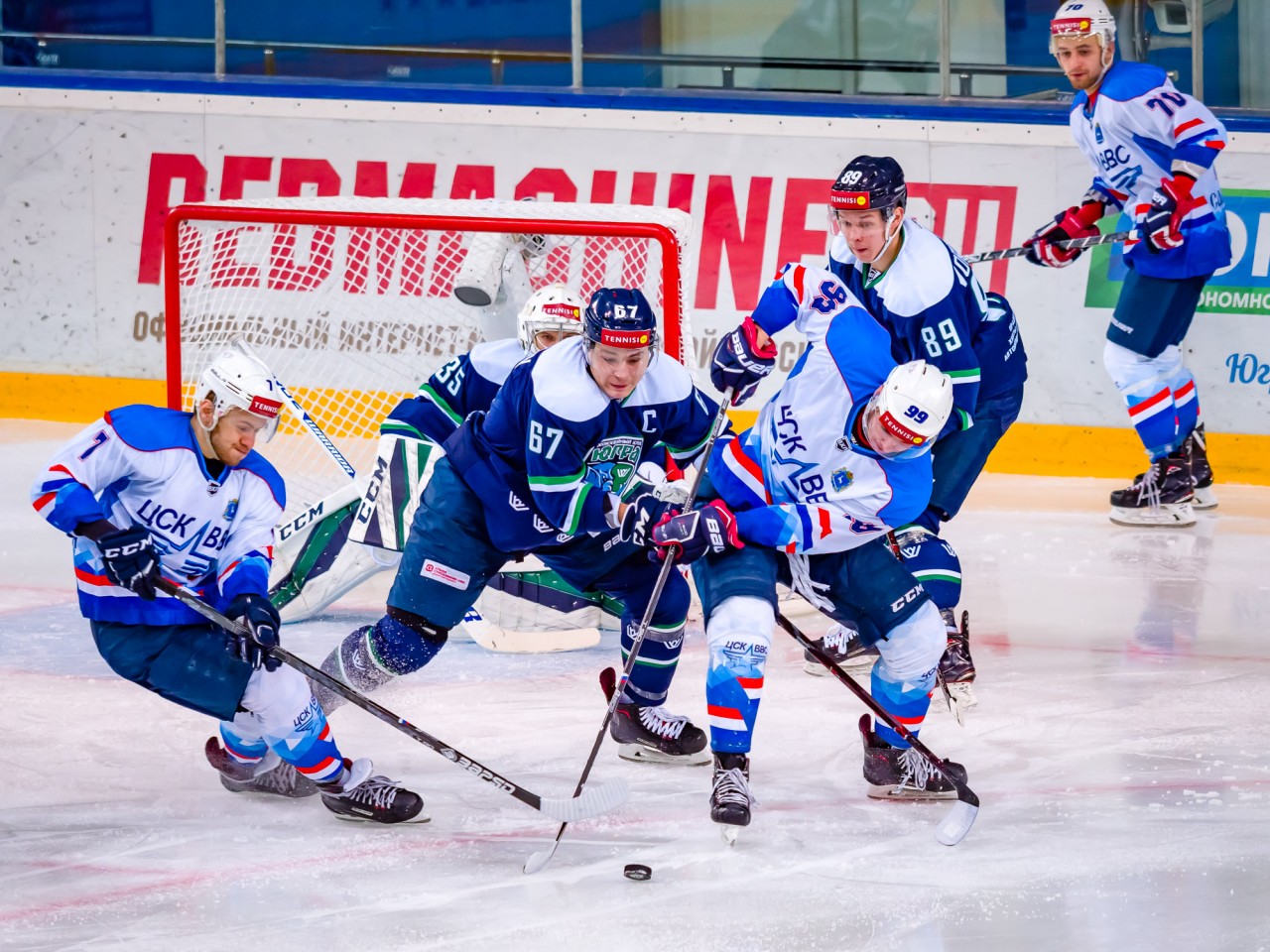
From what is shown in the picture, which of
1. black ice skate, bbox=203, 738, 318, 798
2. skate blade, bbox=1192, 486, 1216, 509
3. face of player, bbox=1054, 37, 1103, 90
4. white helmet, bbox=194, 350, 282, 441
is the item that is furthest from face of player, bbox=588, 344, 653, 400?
skate blade, bbox=1192, 486, 1216, 509

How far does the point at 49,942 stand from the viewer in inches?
103

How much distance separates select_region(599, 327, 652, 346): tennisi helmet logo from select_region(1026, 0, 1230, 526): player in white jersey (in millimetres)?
2421

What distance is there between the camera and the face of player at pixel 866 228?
12.1 feet

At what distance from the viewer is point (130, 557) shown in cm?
281

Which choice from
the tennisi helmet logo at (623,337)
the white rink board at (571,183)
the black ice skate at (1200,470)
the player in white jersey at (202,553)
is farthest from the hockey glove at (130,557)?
the black ice skate at (1200,470)

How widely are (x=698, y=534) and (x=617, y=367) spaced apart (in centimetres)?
34

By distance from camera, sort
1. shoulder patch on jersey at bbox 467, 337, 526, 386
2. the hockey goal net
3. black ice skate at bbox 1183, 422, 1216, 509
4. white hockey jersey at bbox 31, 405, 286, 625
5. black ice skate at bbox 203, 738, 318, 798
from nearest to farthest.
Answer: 1. white hockey jersey at bbox 31, 405, 286, 625
2. black ice skate at bbox 203, 738, 318, 798
3. shoulder patch on jersey at bbox 467, 337, 526, 386
4. the hockey goal net
5. black ice skate at bbox 1183, 422, 1216, 509

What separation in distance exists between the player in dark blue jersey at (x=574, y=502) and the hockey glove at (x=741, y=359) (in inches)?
3.8

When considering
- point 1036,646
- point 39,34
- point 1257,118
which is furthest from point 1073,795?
point 39,34

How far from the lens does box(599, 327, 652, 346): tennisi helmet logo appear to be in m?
3.08

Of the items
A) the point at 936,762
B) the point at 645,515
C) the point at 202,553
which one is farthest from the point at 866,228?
the point at 202,553

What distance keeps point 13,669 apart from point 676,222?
2057 mm

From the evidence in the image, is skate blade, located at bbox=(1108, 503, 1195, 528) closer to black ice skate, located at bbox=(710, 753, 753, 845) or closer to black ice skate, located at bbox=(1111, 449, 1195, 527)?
black ice skate, located at bbox=(1111, 449, 1195, 527)

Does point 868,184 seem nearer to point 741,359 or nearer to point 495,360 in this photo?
point 741,359
